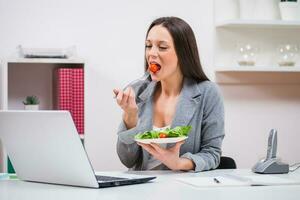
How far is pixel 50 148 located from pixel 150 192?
1.00ft

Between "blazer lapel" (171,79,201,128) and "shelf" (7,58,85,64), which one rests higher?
"shelf" (7,58,85,64)

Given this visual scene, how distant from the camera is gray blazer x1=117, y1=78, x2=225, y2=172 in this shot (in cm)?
237

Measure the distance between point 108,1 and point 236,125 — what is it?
1047 millimetres

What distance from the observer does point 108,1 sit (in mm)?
3424

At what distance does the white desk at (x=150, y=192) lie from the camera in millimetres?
1509

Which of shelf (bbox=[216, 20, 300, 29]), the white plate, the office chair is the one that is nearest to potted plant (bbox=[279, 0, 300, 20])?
shelf (bbox=[216, 20, 300, 29])

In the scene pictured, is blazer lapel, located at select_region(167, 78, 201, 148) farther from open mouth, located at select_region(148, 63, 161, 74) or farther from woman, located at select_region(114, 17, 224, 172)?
open mouth, located at select_region(148, 63, 161, 74)

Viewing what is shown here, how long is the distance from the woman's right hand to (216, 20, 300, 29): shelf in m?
1.32

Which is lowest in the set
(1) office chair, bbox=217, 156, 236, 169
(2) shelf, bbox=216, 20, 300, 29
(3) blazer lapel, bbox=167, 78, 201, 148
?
(1) office chair, bbox=217, 156, 236, 169

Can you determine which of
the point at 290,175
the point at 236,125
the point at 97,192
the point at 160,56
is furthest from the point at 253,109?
the point at 97,192

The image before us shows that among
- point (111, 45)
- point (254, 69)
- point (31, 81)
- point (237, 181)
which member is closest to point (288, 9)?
point (254, 69)

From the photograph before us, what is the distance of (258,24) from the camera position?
11.2 ft

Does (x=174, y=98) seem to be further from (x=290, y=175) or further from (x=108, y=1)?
(x=108, y=1)

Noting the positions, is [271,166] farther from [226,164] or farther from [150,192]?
[150,192]
